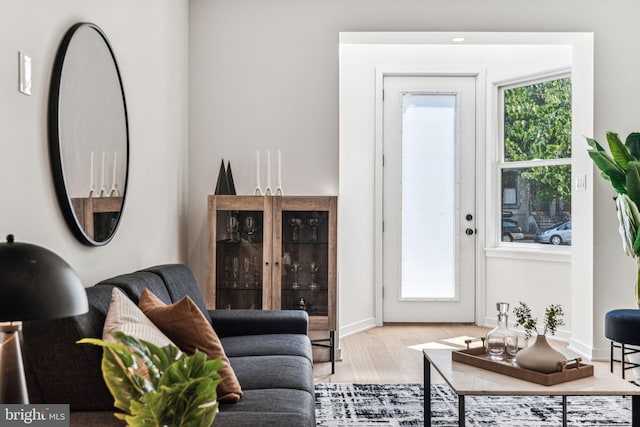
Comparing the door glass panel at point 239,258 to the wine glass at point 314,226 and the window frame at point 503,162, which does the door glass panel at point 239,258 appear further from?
the window frame at point 503,162

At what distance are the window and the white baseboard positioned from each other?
1.46m

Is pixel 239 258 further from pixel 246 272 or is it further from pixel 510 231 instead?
pixel 510 231

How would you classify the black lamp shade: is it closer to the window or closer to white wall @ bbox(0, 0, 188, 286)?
white wall @ bbox(0, 0, 188, 286)

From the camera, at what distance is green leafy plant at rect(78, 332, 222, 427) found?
937 mm

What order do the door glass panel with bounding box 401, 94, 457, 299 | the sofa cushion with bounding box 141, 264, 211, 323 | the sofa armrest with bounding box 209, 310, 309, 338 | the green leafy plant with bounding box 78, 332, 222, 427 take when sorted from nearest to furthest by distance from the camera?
the green leafy plant with bounding box 78, 332, 222, 427 < the sofa cushion with bounding box 141, 264, 211, 323 < the sofa armrest with bounding box 209, 310, 309, 338 < the door glass panel with bounding box 401, 94, 457, 299

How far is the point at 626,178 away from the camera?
13.1 feet

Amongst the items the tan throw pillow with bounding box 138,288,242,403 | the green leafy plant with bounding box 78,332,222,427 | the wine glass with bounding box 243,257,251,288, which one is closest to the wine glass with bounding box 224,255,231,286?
the wine glass with bounding box 243,257,251,288

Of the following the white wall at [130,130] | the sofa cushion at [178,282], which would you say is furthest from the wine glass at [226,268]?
the sofa cushion at [178,282]

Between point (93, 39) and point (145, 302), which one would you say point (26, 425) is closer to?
point (145, 302)

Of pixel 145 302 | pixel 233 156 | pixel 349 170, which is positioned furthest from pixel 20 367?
pixel 349 170

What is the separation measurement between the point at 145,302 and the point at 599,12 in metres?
3.92

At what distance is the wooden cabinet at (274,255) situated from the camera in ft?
13.6

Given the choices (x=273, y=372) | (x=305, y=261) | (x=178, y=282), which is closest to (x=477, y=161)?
(x=305, y=261)

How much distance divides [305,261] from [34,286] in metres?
2.94
